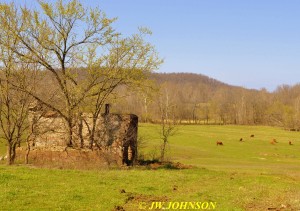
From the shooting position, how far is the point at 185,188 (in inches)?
595

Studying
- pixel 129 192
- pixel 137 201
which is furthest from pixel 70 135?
pixel 137 201

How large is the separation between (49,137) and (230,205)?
713 inches

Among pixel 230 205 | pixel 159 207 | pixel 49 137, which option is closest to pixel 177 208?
pixel 159 207

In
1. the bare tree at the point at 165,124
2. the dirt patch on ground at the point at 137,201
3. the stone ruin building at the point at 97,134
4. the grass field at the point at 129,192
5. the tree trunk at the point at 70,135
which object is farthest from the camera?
the bare tree at the point at 165,124

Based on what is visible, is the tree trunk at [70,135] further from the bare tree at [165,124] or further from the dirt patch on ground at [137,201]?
the dirt patch on ground at [137,201]
